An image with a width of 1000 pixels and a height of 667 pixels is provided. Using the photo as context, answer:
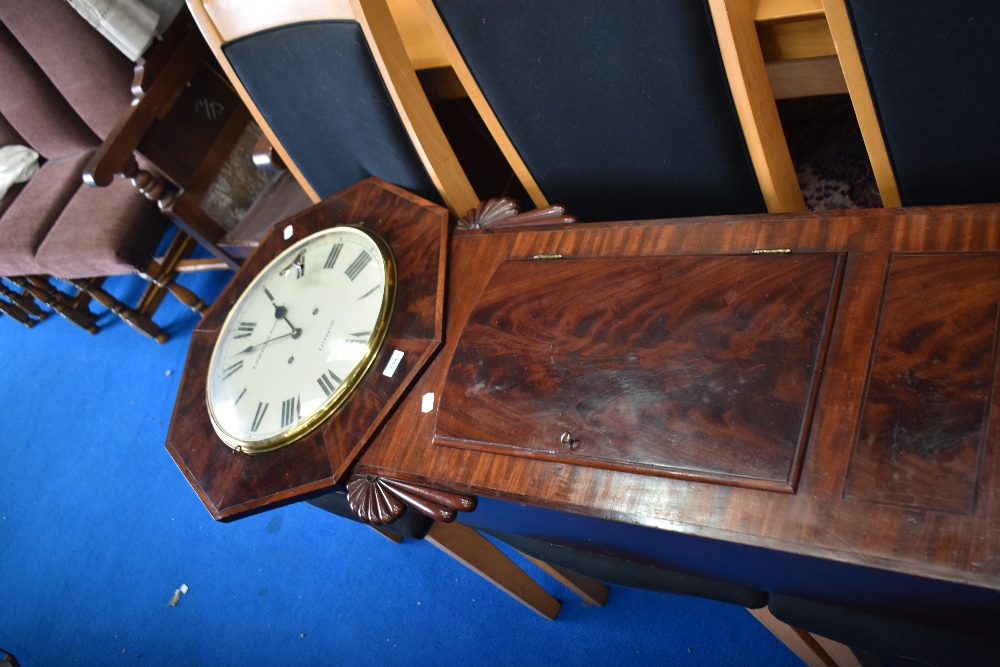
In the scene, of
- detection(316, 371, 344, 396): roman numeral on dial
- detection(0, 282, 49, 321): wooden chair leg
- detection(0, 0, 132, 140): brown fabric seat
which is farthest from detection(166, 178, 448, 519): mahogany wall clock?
detection(0, 282, 49, 321): wooden chair leg

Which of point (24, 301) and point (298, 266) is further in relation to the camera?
point (24, 301)

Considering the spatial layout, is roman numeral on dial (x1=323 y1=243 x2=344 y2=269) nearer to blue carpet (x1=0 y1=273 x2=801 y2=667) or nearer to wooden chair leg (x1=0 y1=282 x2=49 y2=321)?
blue carpet (x1=0 y1=273 x2=801 y2=667)

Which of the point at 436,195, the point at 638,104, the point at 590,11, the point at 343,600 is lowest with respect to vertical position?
the point at 343,600

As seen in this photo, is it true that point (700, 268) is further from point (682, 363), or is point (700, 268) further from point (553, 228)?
point (553, 228)

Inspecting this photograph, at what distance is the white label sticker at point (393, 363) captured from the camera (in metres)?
1.10

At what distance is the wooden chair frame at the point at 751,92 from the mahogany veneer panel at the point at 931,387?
0.37 m

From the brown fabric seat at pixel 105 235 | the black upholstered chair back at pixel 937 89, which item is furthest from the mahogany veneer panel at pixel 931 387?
the brown fabric seat at pixel 105 235

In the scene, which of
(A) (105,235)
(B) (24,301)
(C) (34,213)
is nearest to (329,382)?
(A) (105,235)

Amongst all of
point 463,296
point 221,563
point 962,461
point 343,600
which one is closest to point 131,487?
point 221,563

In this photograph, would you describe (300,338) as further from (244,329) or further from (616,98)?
(616,98)

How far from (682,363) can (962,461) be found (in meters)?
0.28

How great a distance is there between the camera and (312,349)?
3.95 ft

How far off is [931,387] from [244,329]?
40.9 inches

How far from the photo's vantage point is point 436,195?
4.83 ft
